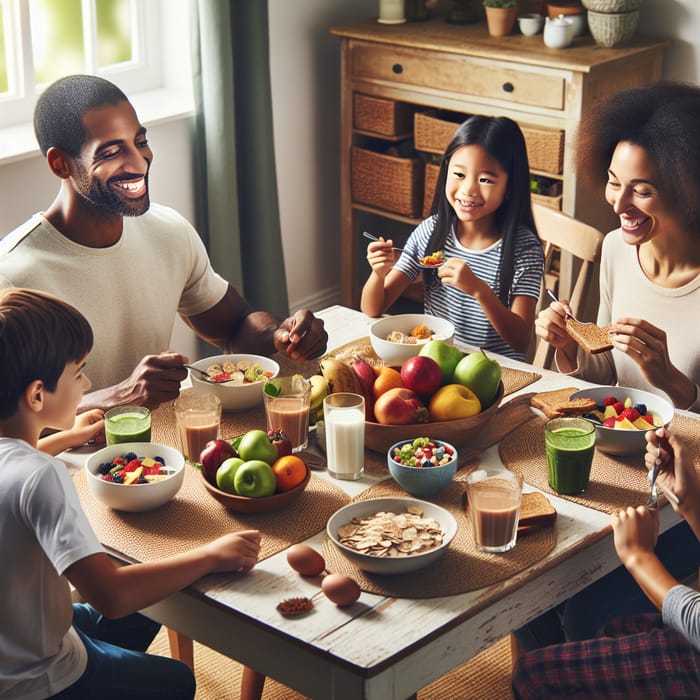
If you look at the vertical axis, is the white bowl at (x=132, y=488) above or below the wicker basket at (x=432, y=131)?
below

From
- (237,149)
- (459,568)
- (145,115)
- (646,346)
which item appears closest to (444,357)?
(646,346)

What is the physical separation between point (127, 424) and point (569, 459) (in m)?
0.75

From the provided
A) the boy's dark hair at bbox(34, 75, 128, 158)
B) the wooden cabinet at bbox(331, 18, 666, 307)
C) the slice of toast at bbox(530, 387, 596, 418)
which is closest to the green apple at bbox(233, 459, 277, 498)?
the slice of toast at bbox(530, 387, 596, 418)

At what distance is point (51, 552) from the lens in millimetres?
1445

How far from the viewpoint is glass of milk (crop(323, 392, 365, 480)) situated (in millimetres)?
1821

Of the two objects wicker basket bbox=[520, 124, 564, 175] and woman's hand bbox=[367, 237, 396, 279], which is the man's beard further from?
wicker basket bbox=[520, 124, 564, 175]

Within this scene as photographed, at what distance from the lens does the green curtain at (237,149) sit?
3576 mm

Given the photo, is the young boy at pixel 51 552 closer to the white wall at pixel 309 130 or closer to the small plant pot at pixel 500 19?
the white wall at pixel 309 130

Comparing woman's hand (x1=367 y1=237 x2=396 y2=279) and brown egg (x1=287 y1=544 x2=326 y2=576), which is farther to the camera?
woman's hand (x1=367 y1=237 x2=396 y2=279)

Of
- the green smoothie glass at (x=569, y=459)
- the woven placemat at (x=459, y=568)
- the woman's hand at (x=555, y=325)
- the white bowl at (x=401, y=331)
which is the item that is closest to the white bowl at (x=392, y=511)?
the woven placemat at (x=459, y=568)

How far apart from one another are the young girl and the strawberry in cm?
59

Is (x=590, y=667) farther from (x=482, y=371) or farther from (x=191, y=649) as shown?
(x=191, y=649)

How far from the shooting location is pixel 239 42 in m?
3.69

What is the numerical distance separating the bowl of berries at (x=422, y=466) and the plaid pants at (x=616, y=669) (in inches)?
12.0
